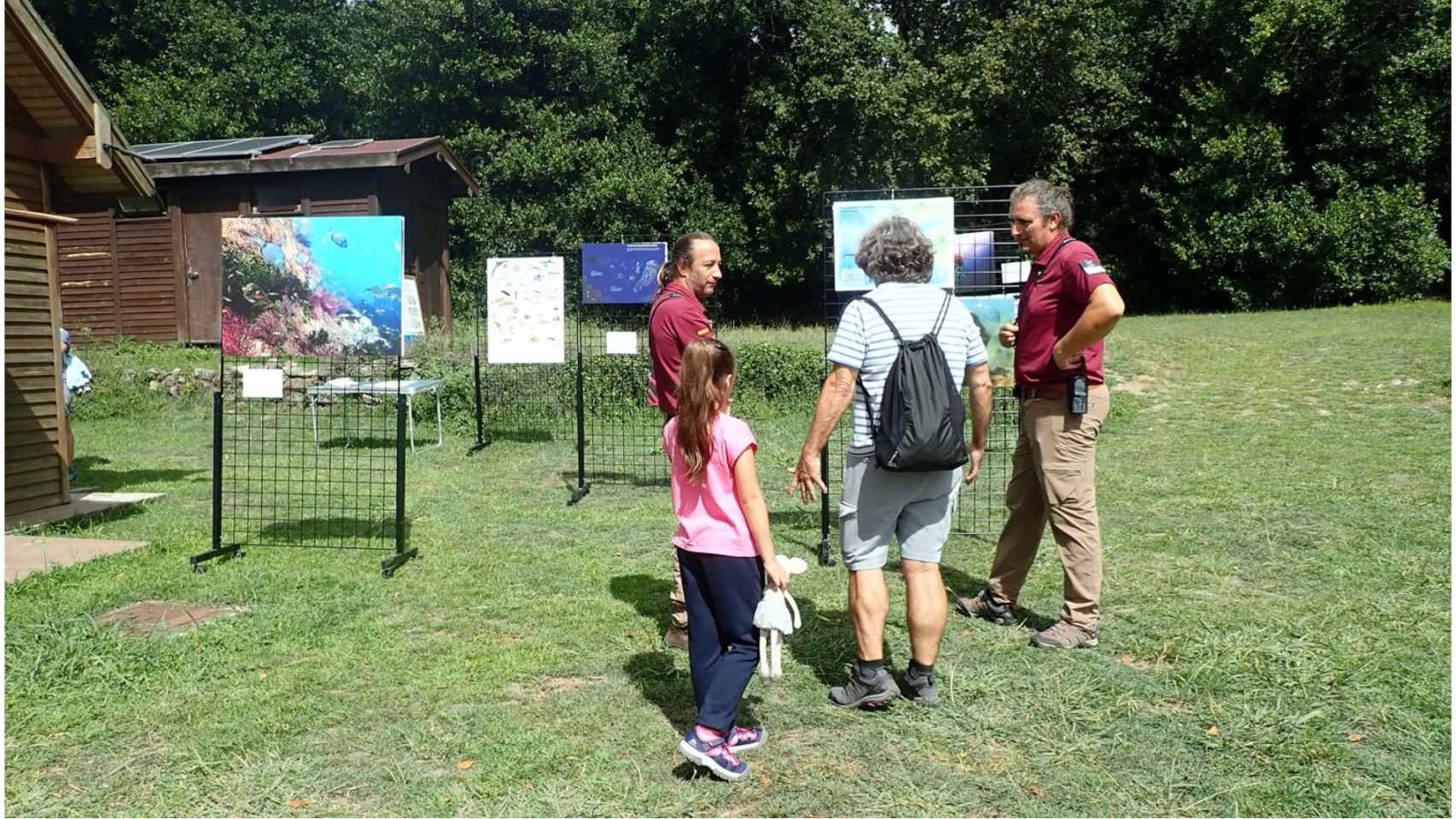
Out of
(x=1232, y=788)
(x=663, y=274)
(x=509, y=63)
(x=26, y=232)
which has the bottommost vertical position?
(x=1232, y=788)

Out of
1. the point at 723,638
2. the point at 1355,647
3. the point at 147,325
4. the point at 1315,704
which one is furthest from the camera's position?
the point at 147,325

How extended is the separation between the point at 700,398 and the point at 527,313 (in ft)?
22.7

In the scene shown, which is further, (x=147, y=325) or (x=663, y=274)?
(x=147, y=325)

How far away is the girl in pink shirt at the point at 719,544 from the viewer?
10.3 feet

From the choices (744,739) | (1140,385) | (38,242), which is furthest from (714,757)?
(1140,385)

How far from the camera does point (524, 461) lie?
9570 mm

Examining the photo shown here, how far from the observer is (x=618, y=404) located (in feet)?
37.3

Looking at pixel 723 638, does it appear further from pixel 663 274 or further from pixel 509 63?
pixel 509 63

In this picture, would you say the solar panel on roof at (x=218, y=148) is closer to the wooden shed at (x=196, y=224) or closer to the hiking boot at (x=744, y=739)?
the wooden shed at (x=196, y=224)

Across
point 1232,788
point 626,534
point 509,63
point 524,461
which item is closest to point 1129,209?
point 509,63

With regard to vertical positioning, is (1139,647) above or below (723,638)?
below

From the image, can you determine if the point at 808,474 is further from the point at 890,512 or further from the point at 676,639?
the point at 676,639

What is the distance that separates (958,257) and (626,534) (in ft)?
9.00

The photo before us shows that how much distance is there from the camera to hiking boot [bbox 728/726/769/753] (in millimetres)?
3301
